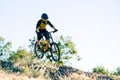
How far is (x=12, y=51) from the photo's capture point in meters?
78.9

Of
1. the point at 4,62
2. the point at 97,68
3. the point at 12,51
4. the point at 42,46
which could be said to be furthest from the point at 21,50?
the point at 42,46

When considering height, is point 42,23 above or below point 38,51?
above

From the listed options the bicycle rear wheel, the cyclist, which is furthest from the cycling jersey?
the bicycle rear wheel

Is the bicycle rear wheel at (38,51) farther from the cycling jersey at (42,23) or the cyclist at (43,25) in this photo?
the cycling jersey at (42,23)

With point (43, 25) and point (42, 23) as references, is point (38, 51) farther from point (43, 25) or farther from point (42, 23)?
point (42, 23)

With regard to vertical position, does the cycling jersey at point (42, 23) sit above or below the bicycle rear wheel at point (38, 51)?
above

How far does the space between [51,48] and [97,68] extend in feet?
124

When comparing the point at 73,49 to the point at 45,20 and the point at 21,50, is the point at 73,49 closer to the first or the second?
the point at 21,50

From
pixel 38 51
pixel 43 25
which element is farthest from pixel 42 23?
pixel 38 51

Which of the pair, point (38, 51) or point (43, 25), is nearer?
point (43, 25)

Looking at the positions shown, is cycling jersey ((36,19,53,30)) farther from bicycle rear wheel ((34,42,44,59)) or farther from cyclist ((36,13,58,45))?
bicycle rear wheel ((34,42,44,59))

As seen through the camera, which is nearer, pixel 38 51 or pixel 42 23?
pixel 42 23

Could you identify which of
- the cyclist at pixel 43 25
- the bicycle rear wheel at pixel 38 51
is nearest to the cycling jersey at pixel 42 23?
the cyclist at pixel 43 25

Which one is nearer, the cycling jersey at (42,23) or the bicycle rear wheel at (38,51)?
the cycling jersey at (42,23)
